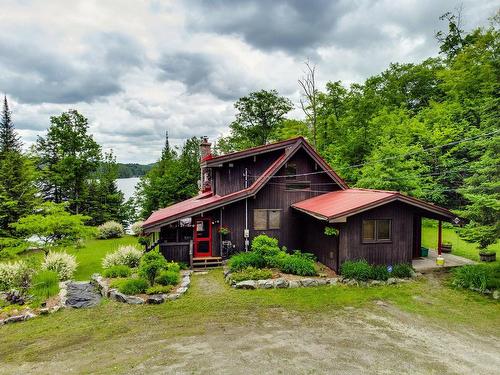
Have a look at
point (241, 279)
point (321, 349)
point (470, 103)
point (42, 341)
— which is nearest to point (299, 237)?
point (241, 279)

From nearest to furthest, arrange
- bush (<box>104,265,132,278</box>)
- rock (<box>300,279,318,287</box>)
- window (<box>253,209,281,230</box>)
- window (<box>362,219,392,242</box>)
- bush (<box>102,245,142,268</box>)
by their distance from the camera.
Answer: rock (<box>300,279,318,287</box>), bush (<box>104,265,132,278</box>), window (<box>362,219,392,242</box>), bush (<box>102,245,142,268</box>), window (<box>253,209,281,230</box>)

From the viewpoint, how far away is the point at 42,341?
8227mm

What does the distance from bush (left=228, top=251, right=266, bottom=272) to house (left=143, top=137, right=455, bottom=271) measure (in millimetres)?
2118

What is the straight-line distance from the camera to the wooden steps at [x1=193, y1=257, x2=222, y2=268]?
622 inches

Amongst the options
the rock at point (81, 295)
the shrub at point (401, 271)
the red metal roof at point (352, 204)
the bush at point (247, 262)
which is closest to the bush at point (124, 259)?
the rock at point (81, 295)

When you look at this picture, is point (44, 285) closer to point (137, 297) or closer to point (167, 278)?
point (137, 297)

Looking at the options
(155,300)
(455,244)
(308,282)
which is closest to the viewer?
(155,300)

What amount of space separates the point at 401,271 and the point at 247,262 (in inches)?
270

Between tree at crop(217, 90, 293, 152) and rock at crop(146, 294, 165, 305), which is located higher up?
tree at crop(217, 90, 293, 152)

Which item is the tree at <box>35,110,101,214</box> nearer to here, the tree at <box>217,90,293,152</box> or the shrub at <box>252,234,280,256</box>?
the tree at <box>217,90,293,152</box>

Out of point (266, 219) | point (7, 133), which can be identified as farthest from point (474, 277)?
point (7, 133)

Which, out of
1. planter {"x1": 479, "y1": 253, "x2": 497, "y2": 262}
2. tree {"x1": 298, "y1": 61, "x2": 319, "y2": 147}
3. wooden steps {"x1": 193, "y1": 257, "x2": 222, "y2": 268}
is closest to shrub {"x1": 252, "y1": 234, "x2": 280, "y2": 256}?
wooden steps {"x1": 193, "y1": 257, "x2": 222, "y2": 268}

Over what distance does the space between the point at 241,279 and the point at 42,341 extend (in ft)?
22.9

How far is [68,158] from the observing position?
31703 mm
